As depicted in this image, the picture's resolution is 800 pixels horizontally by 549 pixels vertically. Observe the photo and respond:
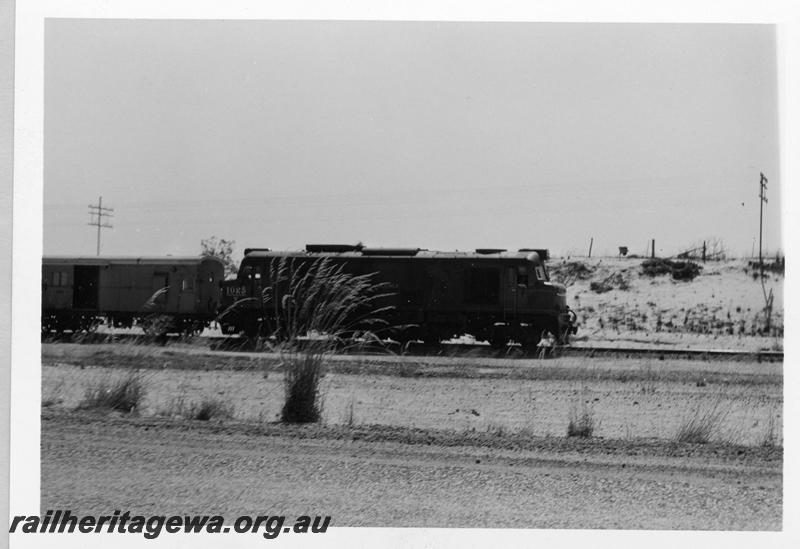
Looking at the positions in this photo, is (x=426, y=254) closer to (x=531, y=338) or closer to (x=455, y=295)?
(x=455, y=295)

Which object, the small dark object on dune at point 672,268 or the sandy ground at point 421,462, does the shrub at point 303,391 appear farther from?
the small dark object on dune at point 672,268


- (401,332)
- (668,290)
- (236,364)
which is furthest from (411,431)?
(668,290)

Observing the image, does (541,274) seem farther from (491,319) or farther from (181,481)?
(181,481)

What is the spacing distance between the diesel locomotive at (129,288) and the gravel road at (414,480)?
1536 cm

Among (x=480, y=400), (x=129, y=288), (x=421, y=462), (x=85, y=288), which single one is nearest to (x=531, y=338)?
(x=480, y=400)

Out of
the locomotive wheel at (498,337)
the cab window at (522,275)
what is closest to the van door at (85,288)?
the locomotive wheel at (498,337)

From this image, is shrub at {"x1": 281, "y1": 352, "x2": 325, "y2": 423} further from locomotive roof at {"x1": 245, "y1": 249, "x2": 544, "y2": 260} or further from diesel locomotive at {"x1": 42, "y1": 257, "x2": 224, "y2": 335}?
diesel locomotive at {"x1": 42, "y1": 257, "x2": 224, "y2": 335}

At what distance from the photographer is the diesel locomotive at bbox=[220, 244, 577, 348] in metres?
19.3

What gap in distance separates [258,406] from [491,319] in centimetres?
1080

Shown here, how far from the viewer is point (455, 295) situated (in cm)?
1978

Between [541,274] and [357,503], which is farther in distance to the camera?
[541,274]

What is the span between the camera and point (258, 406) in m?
9.42

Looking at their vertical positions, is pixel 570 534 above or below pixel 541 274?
below

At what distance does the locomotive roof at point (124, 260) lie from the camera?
23062mm
